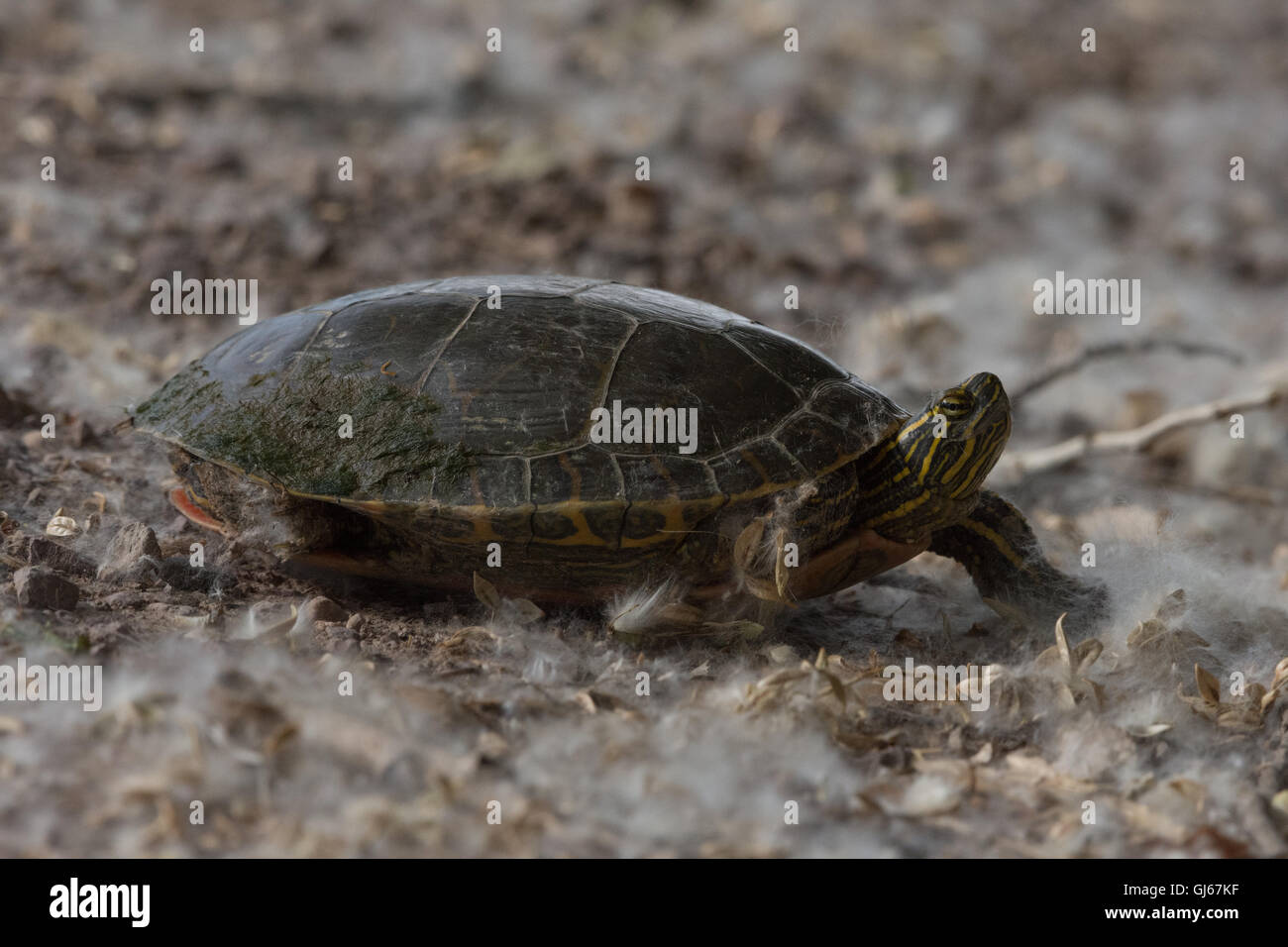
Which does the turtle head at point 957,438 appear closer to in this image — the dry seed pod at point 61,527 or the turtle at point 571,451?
the turtle at point 571,451

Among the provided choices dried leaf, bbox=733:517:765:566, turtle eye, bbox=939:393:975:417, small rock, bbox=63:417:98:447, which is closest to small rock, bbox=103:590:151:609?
small rock, bbox=63:417:98:447

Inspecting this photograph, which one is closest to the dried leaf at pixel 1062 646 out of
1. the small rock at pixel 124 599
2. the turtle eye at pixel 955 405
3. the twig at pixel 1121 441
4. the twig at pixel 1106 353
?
the turtle eye at pixel 955 405

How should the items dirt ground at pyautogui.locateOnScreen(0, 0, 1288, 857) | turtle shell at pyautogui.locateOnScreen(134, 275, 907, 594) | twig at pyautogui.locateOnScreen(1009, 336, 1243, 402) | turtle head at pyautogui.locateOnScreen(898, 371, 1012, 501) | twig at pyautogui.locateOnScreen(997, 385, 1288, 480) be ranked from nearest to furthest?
dirt ground at pyautogui.locateOnScreen(0, 0, 1288, 857) → turtle shell at pyautogui.locateOnScreen(134, 275, 907, 594) → turtle head at pyautogui.locateOnScreen(898, 371, 1012, 501) → twig at pyautogui.locateOnScreen(997, 385, 1288, 480) → twig at pyautogui.locateOnScreen(1009, 336, 1243, 402)

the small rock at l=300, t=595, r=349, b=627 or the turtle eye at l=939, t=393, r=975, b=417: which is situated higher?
the turtle eye at l=939, t=393, r=975, b=417

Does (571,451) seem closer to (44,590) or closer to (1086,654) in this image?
(44,590)

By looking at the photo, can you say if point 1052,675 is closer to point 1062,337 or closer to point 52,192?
point 1062,337

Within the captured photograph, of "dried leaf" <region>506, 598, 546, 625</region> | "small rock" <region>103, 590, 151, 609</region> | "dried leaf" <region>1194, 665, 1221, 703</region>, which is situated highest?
"small rock" <region>103, 590, 151, 609</region>

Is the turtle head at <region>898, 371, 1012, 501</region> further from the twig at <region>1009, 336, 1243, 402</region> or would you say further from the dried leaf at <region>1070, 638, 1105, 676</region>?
the twig at <region>1009, 336, 1243, 402</region>

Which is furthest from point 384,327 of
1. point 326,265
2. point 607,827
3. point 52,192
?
point 52,192

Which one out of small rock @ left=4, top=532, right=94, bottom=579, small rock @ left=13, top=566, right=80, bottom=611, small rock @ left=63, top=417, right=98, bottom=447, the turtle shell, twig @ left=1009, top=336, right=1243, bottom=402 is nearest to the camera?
small rock @ left=13, top=566, right=80, bottom=611

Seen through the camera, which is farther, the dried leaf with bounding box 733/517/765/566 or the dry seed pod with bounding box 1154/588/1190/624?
the dry seed pod with bounding box 1154/588/1190/624
